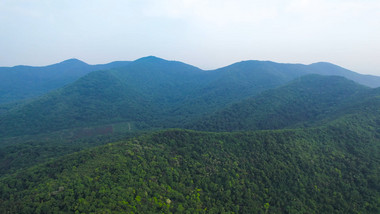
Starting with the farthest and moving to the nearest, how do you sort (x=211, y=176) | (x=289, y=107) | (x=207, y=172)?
(x=289, y=107) → (x=207, y=172) → (x=211, y=176)

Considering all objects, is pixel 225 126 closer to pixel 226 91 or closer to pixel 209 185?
pixel 209 185

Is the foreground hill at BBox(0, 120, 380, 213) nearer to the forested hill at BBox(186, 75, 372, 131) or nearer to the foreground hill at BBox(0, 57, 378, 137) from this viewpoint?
the forested hill at BBox(186, 75, 372, 131)

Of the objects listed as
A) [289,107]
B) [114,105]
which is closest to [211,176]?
[289,107]

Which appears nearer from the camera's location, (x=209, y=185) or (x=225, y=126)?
(x=209, y=185)

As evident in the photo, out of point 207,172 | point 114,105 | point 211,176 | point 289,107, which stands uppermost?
point 114,105

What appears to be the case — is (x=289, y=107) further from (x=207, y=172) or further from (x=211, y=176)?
(x=211, y=176)

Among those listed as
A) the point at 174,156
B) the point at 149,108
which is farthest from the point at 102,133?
the point at 174,156

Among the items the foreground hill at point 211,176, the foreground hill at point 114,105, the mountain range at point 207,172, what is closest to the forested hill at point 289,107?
the mountain range at point 207,172
